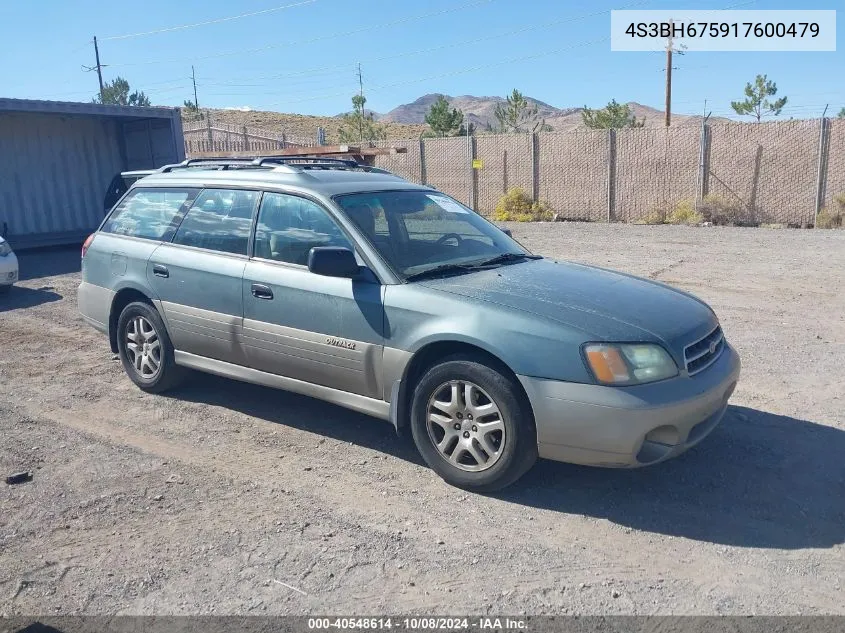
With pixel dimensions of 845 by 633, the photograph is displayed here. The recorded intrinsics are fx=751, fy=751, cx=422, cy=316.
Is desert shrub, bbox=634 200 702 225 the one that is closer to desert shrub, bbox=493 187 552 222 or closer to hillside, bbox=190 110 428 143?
desert shrub, bbox=493 187 552 222

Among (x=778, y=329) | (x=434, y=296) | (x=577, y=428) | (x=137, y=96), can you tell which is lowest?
(x=778, y=329)

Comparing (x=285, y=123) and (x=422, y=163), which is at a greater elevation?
(x=285, y=123)

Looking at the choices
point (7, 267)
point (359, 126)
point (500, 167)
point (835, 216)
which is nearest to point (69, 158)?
point (7, 267)

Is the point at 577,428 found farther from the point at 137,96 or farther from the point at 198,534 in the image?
the point at 137,96

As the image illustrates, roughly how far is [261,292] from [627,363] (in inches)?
95.8

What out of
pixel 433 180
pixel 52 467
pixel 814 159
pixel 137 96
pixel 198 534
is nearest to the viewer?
pixel 198 534

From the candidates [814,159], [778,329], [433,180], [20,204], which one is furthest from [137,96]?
[778,329]

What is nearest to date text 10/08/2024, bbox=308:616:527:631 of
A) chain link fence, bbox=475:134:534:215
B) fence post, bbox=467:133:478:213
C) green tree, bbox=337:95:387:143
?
chain link fence, bbox=475:134:534:215

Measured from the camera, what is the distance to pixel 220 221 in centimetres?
543

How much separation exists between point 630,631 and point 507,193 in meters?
21.0

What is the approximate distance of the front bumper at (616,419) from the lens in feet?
12.3

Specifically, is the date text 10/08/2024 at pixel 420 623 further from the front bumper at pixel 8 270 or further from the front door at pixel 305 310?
the front bumper at pixel 8 270

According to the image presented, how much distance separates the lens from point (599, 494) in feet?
13.8

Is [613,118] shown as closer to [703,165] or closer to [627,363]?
[703,165]
